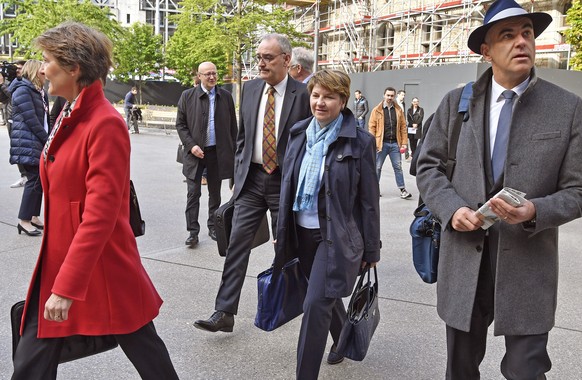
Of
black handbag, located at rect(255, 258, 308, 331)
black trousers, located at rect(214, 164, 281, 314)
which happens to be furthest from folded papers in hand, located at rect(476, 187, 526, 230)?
black trousers, located at rect(214, 164, 281, 314)

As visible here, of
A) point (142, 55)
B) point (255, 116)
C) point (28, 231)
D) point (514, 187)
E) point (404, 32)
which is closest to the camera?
point (514, 187)

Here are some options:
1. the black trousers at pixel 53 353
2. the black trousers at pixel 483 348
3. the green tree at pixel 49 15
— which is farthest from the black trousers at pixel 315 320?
the green tree at pixel 49 15

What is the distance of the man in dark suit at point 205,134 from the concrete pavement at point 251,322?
63 cm

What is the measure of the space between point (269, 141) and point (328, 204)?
46.8 inches

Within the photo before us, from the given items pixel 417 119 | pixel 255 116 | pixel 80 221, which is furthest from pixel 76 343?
pixel 417 119

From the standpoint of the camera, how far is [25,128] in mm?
6949

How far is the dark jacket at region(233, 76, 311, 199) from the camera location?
439 centimetres

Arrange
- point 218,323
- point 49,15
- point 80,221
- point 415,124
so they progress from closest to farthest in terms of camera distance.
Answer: point 80,221 < point 218,323 < point 415,124 < point 49,15

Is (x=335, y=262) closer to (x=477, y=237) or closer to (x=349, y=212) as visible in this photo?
(x=349, y=212)

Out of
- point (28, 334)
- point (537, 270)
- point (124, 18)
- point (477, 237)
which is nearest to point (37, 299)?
point (28, 334)

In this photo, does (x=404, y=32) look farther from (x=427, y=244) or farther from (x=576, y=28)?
(x=427, y=244)

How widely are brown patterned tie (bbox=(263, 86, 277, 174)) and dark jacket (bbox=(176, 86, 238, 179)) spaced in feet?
7.90

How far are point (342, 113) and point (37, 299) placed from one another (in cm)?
196

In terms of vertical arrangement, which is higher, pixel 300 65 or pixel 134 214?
pixel 300 65
